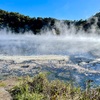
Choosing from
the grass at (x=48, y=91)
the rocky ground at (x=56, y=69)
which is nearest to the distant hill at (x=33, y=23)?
the rocky ground at (x=56, y=69)

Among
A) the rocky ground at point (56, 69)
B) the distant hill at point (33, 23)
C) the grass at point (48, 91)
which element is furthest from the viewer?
the distant hill at point (33, 23)

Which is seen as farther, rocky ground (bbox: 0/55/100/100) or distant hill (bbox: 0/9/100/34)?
distant hill (bbox: 0/9/100/34)

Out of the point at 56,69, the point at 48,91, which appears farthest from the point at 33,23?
the point at 48,91

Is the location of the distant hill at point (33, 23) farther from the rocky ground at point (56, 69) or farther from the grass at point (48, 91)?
the grass at point (48, 91)

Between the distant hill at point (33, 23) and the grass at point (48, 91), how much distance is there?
29370mm

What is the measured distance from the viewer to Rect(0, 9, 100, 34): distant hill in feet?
132

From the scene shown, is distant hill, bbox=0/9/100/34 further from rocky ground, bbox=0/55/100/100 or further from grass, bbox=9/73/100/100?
grass, bbox=9/73/100/100

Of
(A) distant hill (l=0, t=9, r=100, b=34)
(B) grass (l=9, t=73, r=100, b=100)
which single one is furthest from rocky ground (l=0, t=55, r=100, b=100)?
(A) distant hill (l=0, t=9, r=100, b=34)

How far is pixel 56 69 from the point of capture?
1477 cm

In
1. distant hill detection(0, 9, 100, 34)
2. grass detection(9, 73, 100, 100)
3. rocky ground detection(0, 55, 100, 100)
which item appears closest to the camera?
grass detection(9, 73, 100, 100)

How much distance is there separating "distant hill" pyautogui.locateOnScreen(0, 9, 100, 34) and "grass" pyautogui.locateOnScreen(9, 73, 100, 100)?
29.4 meters

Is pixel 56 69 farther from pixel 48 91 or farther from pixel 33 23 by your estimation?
pixel 33 23

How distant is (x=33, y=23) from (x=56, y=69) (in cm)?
2805

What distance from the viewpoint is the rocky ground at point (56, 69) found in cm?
1270
